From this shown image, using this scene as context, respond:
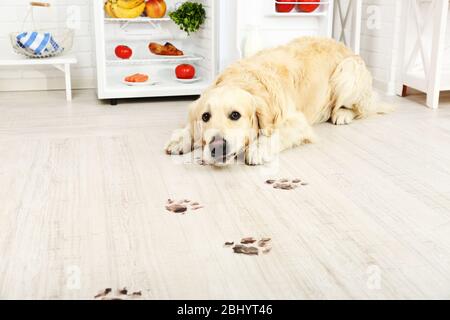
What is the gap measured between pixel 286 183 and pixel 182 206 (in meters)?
0.48

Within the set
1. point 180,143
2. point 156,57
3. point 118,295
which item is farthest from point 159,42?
point 118,295

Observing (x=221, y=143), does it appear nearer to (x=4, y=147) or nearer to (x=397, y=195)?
(x=397, y=195)

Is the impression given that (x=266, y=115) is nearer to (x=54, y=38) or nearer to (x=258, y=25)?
(x=258, y=25)

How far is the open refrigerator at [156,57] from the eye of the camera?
3811mm

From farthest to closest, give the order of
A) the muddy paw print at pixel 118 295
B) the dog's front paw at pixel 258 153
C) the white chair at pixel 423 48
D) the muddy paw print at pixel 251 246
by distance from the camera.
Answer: the white chair at pixel 423 48 → the dog's front paw at pixel 258 153 → the muddy paw print at pixel 251 246 → the muddy paw print at pixel 118 295

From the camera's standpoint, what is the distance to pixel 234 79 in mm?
2646

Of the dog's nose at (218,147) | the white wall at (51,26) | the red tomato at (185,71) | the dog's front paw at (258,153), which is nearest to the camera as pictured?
the dog's nose at (218,147)

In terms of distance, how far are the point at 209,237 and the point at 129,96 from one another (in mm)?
2231

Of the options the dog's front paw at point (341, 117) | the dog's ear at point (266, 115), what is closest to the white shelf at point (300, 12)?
the dog's front paw at point (341, 117)

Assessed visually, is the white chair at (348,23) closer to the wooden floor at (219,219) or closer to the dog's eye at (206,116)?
the wooden floor at (219,219)

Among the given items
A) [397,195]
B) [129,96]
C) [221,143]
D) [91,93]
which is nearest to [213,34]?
[129,96]

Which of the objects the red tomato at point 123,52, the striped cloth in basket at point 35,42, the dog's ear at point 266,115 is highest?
the striped cloth in basket at point 35,42

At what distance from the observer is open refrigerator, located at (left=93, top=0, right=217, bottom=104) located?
3811 mm

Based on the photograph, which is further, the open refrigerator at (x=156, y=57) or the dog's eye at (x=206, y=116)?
the open refrigerator at (x=156, y=57)
